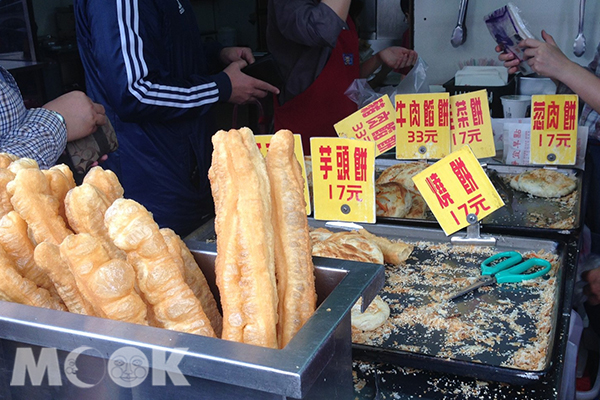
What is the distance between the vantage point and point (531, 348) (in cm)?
132

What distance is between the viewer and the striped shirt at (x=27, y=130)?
144cm

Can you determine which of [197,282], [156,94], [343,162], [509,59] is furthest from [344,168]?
[509,59]

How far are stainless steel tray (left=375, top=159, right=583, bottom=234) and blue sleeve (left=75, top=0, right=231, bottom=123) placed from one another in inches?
42.2

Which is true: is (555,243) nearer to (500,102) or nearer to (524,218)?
(524,218)

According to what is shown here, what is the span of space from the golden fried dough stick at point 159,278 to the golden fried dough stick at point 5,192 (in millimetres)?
227

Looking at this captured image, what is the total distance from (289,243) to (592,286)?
2007 millimetres

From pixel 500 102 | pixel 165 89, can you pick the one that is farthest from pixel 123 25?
pixel 500 102

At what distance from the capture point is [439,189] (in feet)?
6.27

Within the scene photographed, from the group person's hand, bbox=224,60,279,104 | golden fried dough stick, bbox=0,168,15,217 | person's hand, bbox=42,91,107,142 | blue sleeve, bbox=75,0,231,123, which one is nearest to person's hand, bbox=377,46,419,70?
person's hand, bbox=224,60,279,104

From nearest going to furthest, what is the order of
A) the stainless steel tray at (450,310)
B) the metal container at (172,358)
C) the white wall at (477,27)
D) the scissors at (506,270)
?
the metal container at (172,358) < the stainless steel tray at (450,310) < the scissors at (506,270) < the white wall at (477,27)

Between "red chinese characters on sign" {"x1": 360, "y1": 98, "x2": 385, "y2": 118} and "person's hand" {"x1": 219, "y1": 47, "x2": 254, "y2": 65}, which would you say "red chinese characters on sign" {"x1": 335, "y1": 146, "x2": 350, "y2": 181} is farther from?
"person's hand" {"x1": 219, "y1": 47, "x2": 254, "y2": 65}

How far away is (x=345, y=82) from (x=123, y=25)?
1825 mm

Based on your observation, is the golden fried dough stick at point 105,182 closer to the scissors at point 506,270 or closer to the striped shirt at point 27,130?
the striped shirt at point 27,130

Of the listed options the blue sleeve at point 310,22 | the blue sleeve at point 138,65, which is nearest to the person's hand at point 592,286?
the blue sleeve at point 310,22
